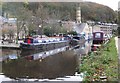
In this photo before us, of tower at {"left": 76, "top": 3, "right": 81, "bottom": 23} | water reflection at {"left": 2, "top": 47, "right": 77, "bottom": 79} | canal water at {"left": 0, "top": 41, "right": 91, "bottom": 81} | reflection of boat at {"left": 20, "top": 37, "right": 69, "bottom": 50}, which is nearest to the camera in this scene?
canal water at {"left": 0, "top": 41, "right": 91, "bottom": 81}

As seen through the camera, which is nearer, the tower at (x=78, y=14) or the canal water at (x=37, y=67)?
the canal water at (x=37, y=67)

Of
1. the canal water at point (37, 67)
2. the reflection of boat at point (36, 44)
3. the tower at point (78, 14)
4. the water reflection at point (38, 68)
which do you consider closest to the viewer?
the canal water at point (37, 67)

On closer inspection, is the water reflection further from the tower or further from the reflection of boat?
the tower

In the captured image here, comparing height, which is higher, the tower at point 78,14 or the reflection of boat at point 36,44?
the tower at point 78,14

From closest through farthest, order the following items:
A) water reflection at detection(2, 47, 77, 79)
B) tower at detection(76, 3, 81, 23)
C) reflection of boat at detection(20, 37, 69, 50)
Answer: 1. water reflection at detection(2, 47, 77, 79)
2. reflection of boat at detection(20, 37, 69, 50)
3. tower at detection(76, 3, 81, 23)

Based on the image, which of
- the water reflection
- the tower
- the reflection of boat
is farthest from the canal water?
the tower

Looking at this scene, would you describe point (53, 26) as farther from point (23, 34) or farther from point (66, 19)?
point (66, 19)

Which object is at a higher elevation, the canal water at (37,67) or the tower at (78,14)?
the tower at (78,14)

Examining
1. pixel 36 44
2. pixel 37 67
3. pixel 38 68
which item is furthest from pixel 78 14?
pixel 38 68

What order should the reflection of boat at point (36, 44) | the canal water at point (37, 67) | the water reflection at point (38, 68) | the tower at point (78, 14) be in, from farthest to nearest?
the tower at point (78, 14) → the reflection of boat at point (36, 44) → the water reflection at point (38, 68) → the canal water at point (37, 67)

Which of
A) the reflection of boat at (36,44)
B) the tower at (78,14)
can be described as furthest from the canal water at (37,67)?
the tower at (78,14)

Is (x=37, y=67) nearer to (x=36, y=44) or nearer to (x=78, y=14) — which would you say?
(x=36, y=44)

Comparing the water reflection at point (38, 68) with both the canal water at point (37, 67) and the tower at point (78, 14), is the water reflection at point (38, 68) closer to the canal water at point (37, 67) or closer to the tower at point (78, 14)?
the canal water at point (37, 67)

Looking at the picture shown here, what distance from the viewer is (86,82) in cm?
495
